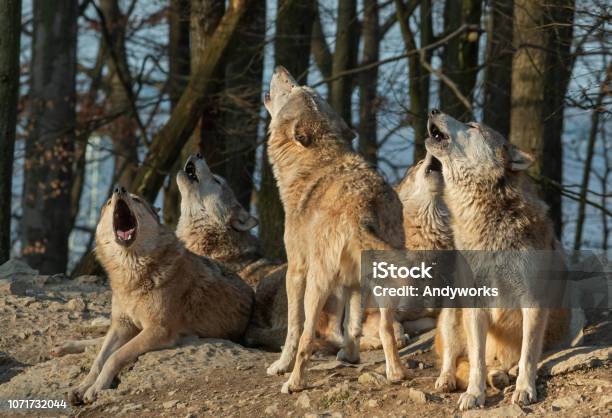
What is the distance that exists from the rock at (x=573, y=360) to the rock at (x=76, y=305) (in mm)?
4801

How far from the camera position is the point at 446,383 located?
22.0 ft

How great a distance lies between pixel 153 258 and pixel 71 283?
2.83 meters

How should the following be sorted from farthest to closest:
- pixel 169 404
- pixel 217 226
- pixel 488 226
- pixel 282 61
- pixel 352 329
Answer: pixel 282 61
pixel 217 226
pixel 352 329
pixel 169 404
pixel 488 226

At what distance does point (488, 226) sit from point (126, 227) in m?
3.50

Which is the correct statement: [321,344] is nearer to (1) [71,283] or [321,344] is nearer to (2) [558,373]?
(2) [558,373]

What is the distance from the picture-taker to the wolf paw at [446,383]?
6.68 m

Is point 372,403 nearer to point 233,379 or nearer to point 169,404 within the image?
point 233,379

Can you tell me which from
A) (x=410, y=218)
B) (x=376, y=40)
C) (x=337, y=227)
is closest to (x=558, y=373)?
(x=337, y=227)

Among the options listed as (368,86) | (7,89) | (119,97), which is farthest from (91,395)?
(119,97)

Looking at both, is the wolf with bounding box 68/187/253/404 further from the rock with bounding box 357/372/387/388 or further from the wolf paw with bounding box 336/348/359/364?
the rock with bounding box 357/372/387/388

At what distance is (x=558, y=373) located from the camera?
6.59 meters

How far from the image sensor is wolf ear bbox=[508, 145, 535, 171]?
691 centimetres

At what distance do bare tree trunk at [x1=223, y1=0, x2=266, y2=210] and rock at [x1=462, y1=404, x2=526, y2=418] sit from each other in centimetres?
776

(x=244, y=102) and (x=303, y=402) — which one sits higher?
(x=244, y=102)
